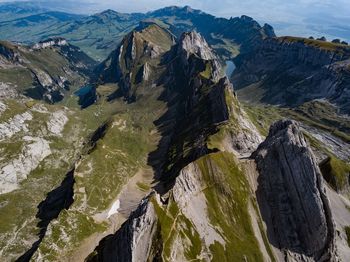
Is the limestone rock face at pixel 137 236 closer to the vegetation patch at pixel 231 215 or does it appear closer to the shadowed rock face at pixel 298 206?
the vegetation patch at pixel 231 215

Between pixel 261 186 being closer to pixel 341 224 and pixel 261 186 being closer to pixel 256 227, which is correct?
pixel 256 227

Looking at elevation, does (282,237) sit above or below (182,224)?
below

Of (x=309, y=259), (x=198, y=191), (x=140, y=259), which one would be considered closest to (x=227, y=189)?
(x=198, y=191)

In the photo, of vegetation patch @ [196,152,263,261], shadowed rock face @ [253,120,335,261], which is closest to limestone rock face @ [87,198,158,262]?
vegetation patch @ [196,152,263,261]

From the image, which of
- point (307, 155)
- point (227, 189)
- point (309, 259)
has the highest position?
point (307, 155)

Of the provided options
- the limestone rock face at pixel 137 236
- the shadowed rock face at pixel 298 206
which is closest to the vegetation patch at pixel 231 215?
the shadowed rock face at pixel 298 206

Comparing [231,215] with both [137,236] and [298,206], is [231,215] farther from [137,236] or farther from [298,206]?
[137,236]

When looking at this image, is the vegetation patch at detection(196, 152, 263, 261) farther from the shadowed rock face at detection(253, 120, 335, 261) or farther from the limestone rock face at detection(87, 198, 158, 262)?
the limestone rock face at detection(87, 198, 158, 262)
